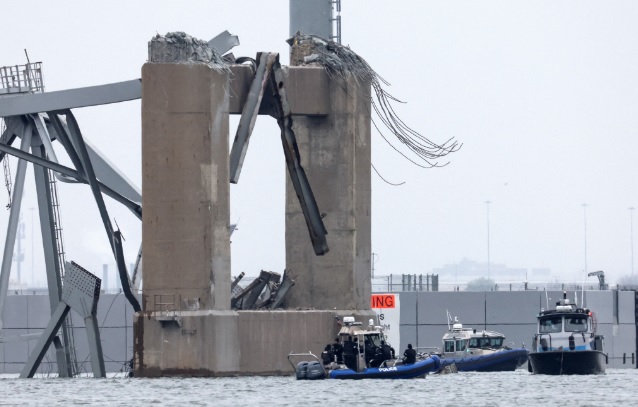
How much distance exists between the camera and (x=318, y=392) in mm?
76375

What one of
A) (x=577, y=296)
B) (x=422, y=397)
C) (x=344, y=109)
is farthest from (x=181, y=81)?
(x=577, y=296)

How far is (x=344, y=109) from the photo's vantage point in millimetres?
90562

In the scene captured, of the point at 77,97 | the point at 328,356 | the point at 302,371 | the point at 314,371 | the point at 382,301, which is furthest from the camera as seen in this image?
the point at 382,301

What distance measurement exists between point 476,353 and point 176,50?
1030 inches

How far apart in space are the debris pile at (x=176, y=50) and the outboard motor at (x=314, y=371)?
38.1 feet

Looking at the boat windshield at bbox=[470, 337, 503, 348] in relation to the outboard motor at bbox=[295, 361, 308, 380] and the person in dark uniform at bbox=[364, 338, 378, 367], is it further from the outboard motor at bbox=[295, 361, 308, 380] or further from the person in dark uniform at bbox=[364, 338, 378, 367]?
the outboard motor at bbox=[295, 361, 308, 380]

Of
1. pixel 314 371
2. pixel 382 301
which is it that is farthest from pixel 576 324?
pixel 314 371

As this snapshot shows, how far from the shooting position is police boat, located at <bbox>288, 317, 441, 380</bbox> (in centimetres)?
8331

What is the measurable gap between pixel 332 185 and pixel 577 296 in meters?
28.7

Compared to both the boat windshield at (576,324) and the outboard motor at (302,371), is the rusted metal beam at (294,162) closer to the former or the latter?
the outboard motor at (302,371)

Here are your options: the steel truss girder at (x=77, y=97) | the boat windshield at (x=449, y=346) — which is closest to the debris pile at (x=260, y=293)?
the steel truss girder at (x=77, y=97)

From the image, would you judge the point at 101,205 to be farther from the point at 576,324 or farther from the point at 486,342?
the point at 486,342

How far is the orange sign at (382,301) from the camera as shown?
10175 centimetres

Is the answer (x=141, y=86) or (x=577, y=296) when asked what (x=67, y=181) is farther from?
(x=577, y=296)
